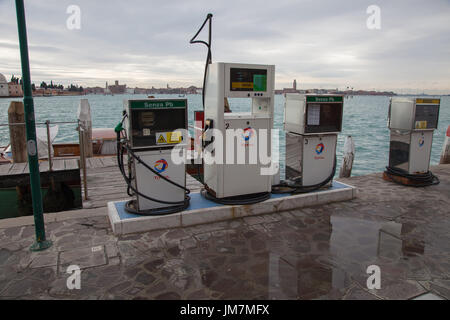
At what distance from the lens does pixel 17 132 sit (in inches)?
409

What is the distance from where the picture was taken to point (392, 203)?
6.83m

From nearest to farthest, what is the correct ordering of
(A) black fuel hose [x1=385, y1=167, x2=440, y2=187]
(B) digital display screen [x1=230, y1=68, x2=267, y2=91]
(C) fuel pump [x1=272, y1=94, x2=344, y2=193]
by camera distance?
(B) digital display screen [x1=230, y1=68, x2=267, y2=91] → (C) fuel pump [x1=272, y1=94, x2=344, y2=193] → (A) black fuel hose [x1=385, y1=167, x2=440, y2=187]

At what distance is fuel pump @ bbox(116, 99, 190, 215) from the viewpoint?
5.18m

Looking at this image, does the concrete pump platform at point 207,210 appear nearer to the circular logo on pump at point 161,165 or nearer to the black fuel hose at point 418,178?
the circular logo on pump at point 161,165

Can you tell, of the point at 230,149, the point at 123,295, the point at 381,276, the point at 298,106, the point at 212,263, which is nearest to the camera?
the point at 123,295

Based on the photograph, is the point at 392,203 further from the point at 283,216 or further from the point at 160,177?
the point at 160,177

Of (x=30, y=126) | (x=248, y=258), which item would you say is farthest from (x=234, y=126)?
(x=30, y=126)

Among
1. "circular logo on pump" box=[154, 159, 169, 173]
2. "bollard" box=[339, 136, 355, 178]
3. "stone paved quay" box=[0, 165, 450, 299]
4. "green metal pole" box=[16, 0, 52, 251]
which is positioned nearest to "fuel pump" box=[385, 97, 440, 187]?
"stone paved quay" box=[0, 165, 450, 299]

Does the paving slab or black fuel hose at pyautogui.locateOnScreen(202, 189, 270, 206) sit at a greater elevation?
black fuel hose at pyautogui.locateOnScreen(202, 189, 270, 206)

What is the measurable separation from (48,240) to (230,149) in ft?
10.2

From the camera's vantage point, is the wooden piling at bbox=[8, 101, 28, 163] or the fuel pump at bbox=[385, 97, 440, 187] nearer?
the fuel pump at bbox=[385, 97, 440, 187]

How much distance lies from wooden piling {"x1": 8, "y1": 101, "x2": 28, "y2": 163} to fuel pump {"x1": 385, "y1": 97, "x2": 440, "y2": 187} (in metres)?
10.4

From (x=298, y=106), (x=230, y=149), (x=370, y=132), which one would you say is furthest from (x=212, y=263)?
(x=370, y=132)

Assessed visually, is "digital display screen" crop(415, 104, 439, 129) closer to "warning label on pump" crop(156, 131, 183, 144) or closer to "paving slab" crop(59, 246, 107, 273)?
"warning label on pump" crop(156, 131, 183, 144)
